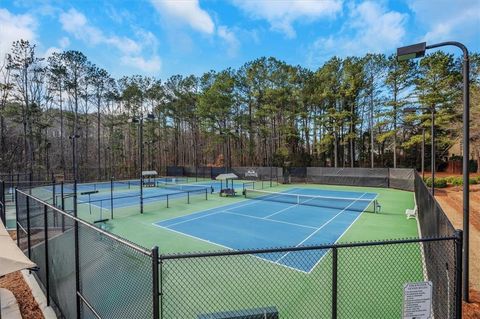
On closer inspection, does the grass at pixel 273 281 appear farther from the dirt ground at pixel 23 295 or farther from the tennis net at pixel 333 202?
the tennis net at pixel 333 202

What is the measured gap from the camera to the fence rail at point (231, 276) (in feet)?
12.7

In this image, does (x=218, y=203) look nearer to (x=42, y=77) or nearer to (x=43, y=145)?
(x=43, y=145)

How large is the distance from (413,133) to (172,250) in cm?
4384

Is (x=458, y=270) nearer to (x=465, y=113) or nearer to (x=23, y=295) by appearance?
(x=465, y=113)

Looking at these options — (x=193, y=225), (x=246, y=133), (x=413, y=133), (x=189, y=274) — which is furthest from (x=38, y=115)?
(x=413, y=133)

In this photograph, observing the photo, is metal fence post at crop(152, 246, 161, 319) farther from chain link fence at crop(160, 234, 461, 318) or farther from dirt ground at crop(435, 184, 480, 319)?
dirt ground at crop(435, 184, 480, 319)

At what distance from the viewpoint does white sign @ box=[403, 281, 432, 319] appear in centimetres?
390

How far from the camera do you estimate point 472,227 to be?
12.5m

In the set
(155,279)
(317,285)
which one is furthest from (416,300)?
(317,285)

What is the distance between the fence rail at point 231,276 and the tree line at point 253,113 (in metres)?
31.0

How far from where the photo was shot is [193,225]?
608 inches

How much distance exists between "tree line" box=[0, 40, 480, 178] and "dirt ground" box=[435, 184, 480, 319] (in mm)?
15160

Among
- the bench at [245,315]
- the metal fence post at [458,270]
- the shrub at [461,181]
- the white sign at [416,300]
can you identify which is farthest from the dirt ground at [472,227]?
the bench at [245,315]

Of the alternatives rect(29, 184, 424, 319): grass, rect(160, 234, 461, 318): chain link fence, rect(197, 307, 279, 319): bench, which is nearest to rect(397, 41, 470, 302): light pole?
rect(160, 234, 461, 318): chain link fence
